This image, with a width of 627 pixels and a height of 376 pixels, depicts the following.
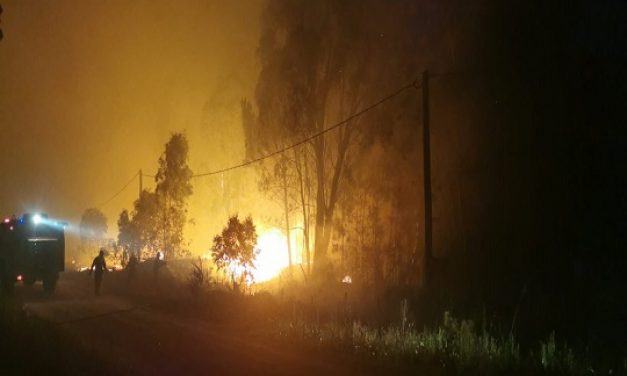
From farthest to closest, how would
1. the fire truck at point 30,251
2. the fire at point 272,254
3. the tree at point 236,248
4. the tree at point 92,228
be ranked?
the tree at point 92,228 → the fire at point 272,254 → the fire truck at point 30,251 → the tree at point 236,248

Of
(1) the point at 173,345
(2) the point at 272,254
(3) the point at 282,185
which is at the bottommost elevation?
(1) the point at 173,345

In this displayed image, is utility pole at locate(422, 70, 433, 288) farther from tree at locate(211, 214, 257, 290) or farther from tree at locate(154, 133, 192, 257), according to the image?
tree at locate(154, 133, 192, 257)

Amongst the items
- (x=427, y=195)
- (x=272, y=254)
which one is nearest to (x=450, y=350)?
(x=427, y=195)

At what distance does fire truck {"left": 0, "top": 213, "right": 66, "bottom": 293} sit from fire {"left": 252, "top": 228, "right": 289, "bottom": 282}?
10551 mm

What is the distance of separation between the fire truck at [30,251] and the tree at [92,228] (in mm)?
66437

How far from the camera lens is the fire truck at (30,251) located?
25.9 meters

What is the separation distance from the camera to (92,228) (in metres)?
92.0

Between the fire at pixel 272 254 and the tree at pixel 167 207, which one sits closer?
the fire at pixel 272 254

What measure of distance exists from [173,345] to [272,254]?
82.1 feet

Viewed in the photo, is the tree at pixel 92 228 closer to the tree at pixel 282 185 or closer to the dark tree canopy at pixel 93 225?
the dark tree canopy at pixel 93 225

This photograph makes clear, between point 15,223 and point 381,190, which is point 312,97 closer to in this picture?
point 381,190

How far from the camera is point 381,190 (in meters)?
30.0

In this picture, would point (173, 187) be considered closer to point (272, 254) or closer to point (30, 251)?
point (272, 254)

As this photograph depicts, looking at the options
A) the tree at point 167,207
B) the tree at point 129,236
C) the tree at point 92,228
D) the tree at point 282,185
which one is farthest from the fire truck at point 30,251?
the tree at point 92,228
